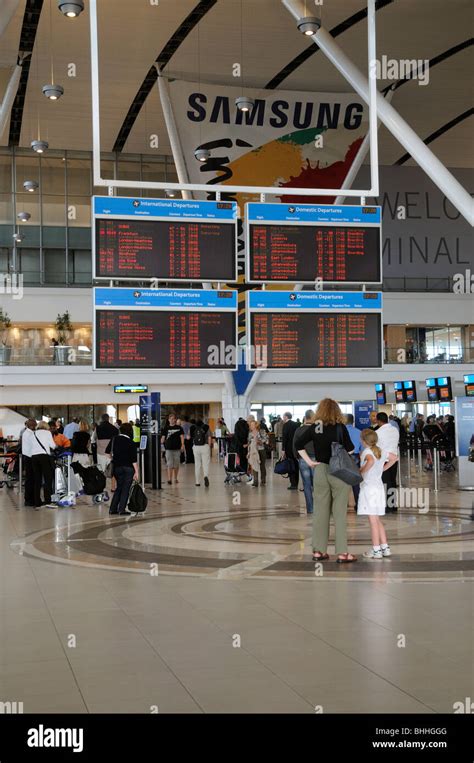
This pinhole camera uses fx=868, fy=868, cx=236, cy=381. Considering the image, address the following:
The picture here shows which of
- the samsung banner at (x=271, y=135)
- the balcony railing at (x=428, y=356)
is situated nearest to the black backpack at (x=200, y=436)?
the samsung banner at (x=271, y=135)

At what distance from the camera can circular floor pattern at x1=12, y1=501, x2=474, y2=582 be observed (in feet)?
30.9

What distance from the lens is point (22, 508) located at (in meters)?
17.5

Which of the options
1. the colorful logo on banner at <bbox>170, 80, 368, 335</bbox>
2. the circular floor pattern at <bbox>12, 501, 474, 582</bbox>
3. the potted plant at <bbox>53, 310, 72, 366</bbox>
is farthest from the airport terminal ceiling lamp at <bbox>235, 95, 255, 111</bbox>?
the potted plant at <bbox>53, 310, 72, 366</bbox>

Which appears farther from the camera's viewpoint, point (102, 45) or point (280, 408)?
point (280, 408)

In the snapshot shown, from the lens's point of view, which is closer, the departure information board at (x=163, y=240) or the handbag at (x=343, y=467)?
the handbag at (x=343, y=467)

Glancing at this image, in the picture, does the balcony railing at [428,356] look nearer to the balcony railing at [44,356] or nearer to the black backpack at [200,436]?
the balcony railing at [44,356]

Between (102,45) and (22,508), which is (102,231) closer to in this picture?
(22,508)

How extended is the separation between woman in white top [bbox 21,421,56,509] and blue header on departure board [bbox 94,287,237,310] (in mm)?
5559

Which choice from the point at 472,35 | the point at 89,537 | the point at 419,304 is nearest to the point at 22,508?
the point at 89,537

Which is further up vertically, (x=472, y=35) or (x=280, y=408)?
(x=472, y=35)

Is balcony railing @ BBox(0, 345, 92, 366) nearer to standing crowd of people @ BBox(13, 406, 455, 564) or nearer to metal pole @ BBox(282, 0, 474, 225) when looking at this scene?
standing crowd of people @ BBox(13, 406, 455, 564)

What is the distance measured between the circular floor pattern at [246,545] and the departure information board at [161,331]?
2.58 metres

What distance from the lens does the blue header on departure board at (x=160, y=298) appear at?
1328 cm
